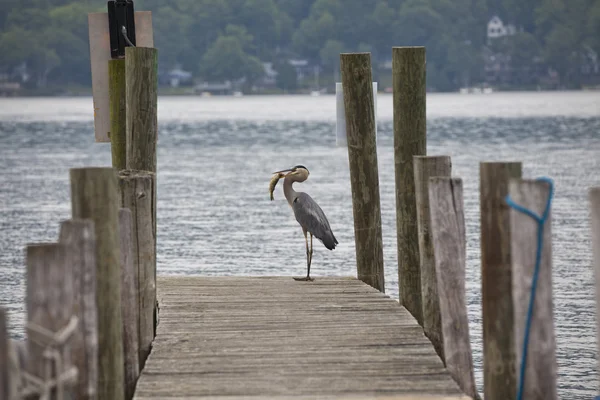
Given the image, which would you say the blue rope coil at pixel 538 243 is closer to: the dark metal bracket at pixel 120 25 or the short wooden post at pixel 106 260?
the short wooden post at pixel 106 260

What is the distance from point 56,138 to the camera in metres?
68.8

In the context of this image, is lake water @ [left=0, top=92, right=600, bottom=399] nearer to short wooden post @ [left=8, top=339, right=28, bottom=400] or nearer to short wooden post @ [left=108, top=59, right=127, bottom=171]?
short wooden post @ [left=108, top=59, right=127, bottom=171]

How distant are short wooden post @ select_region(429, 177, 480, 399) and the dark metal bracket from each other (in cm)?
378

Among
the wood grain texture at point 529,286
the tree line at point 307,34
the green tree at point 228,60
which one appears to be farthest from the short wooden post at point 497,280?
the green tree at point 228,60

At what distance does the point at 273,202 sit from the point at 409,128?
877 inches

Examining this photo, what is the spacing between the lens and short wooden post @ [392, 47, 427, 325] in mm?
9146

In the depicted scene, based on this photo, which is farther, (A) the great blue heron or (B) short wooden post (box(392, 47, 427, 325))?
(A) the great blue heron

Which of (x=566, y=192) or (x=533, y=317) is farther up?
(x=533, y=317)

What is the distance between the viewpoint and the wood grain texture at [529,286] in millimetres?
5879

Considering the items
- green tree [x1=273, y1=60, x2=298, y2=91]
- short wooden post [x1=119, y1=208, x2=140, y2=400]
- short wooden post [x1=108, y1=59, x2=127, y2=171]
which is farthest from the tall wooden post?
green tree [x1=273, y1=60, x2=298, y2=91]

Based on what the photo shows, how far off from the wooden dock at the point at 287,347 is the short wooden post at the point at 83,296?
1.06 m

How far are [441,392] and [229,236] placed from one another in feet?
54.0

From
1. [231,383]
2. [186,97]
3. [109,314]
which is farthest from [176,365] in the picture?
[186,97]

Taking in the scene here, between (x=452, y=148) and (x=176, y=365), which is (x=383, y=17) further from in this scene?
(x=176, y=365)
